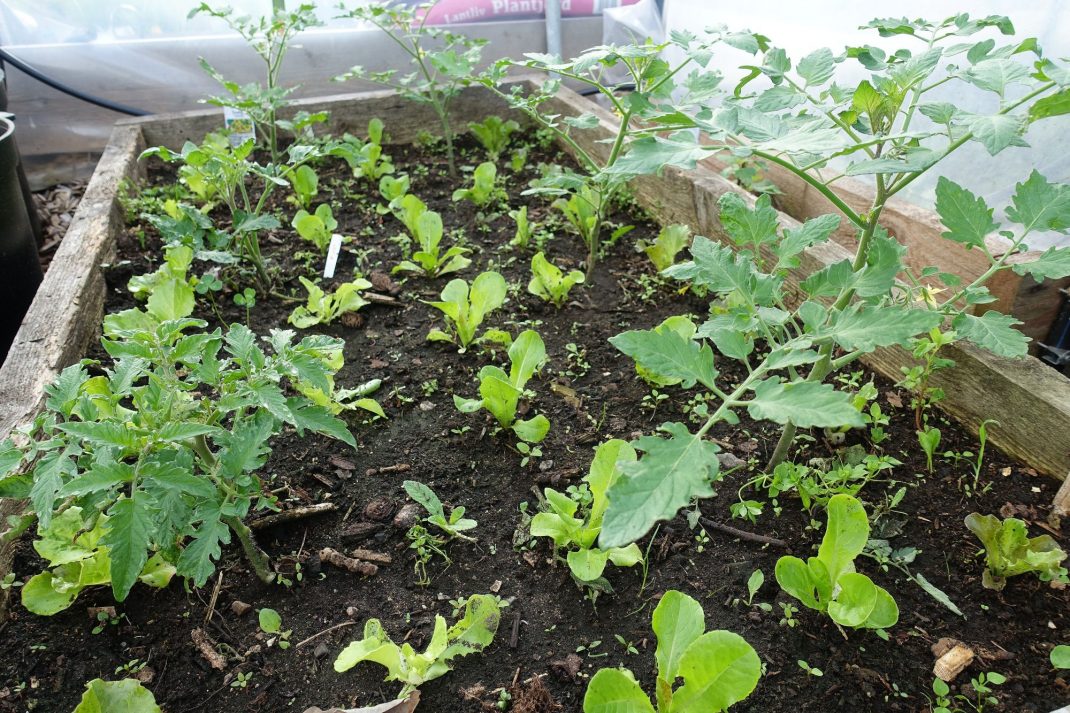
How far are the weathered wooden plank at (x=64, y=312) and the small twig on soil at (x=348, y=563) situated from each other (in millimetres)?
603

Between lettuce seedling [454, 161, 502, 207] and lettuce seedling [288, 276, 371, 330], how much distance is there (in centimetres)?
70

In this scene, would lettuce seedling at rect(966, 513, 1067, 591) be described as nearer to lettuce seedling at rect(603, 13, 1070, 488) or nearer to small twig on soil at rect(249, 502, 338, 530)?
lettuce seedling at rect(603, 13, 1070, 488)

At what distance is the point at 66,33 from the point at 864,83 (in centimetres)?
391

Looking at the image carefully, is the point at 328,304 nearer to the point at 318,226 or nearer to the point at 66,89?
the point at 318,226

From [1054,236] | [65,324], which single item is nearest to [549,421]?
[65,324]

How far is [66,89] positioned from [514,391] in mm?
3198

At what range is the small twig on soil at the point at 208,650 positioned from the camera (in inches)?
52.9

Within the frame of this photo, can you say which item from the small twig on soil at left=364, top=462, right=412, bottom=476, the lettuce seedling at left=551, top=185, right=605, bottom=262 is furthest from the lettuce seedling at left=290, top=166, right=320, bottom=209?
the small twig on soil at left=364, top=462, right=412, bottom=476

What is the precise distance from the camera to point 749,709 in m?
1.24

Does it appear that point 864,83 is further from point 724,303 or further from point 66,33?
point 66,33

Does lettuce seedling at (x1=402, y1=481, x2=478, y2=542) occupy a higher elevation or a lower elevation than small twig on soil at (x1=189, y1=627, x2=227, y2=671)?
higher

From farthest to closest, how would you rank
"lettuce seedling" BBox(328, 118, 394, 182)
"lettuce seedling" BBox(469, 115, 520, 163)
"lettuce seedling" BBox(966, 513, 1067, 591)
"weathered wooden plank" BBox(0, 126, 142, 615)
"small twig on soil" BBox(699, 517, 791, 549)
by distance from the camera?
"lettuce seedling" BBox(469, 115, 520, 163) → "lettuce seedling" BBox(328, 118, 394, 182) → "weathered wooden plank" BBox(0, 126, 142, 615) → "small twig on soil" BBox(699, 517, 791, 549) → "lettuce seedling" BBox(966, 513, 1067, 591)

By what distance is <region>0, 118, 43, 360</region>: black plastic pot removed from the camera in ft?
7.57

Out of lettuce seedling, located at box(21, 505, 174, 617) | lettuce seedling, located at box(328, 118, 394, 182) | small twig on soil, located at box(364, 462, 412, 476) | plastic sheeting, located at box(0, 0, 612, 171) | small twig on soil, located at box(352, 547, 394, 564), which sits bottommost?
small twig on soil, located at box(352, 547, 394, 564)
